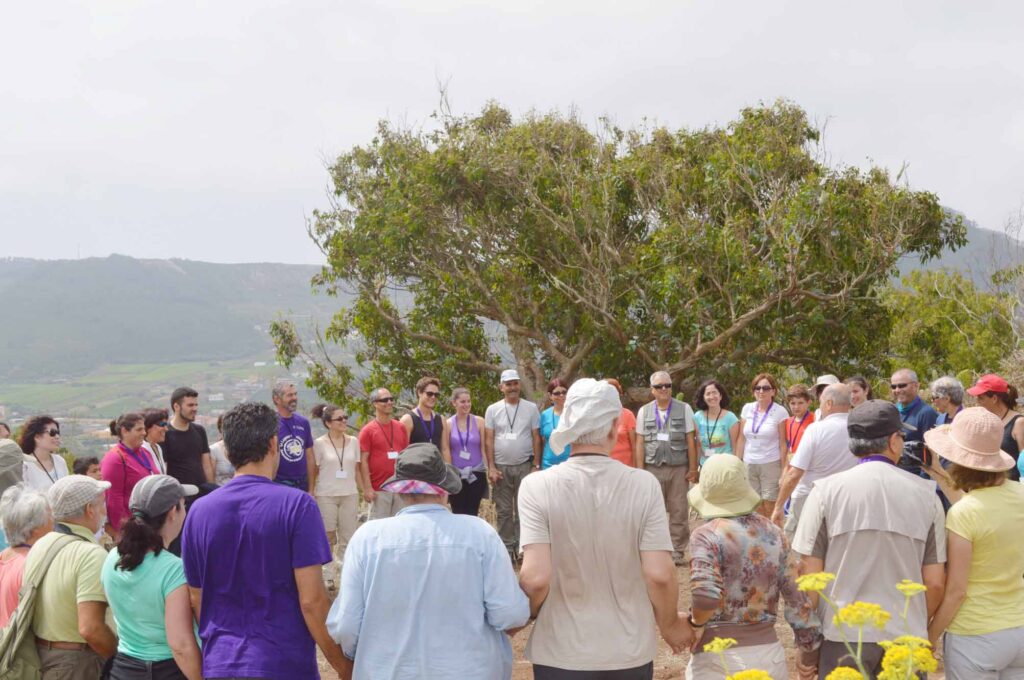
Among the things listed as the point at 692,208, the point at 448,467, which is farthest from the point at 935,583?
the point at 692,208

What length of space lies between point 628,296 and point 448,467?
13.1 meters

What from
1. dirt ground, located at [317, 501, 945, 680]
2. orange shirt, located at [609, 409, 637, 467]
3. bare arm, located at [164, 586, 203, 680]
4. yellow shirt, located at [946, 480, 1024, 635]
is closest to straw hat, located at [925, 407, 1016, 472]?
yellow shirt, located at [946, 480, 1024, 635]

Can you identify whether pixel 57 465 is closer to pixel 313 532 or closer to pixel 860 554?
pixel 313 532

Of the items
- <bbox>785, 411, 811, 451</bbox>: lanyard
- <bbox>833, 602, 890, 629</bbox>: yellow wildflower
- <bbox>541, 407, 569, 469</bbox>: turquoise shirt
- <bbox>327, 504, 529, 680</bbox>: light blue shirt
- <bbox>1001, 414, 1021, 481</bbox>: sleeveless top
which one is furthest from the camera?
<bbox>541, 407, 569, 469</bbox>: turquoise shirt

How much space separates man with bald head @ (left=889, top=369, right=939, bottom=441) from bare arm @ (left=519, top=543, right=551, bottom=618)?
13.9ft

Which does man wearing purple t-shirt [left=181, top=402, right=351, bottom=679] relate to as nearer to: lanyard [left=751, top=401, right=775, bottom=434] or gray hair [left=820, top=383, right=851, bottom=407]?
gray hair [left=820, top=383, right=851, bottom=407]

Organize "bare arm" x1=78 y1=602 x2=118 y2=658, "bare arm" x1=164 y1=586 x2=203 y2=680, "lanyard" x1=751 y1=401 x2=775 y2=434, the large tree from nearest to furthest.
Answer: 1. "bare arm" x1=164 y1=586 x2=203 y2=680
2. "bare arm" x1=78 y1=602 x2=118 y2=658
3. "lanyard" x1=751 y1=401 x2=775 y2=434
4. the large tree

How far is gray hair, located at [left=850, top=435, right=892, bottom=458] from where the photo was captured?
3266 mm

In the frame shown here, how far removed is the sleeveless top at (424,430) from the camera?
7.91 meters

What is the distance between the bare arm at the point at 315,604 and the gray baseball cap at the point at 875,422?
77.5 inches

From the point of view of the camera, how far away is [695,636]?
322 centimetres

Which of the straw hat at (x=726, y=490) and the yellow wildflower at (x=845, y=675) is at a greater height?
the straw hat at (x=726, y=490)

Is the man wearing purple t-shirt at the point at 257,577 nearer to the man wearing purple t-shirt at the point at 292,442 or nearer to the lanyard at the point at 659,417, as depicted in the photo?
the man wearing purple t-shirt at the point at 292,442

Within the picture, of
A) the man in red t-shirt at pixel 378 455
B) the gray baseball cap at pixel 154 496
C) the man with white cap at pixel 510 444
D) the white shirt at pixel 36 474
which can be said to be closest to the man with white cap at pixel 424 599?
the gray baseball cap at pixel 154 496
